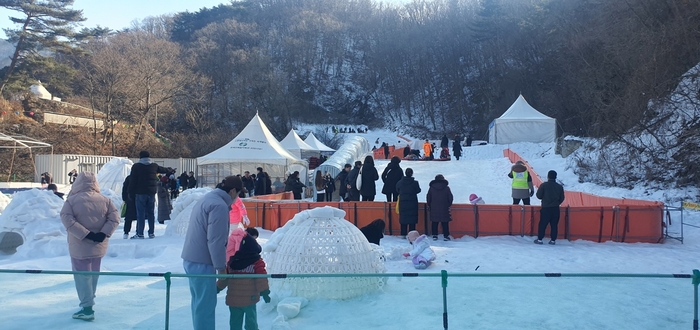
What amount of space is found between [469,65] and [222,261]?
7411 centimetres

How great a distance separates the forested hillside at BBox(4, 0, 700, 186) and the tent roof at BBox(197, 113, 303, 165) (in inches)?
548

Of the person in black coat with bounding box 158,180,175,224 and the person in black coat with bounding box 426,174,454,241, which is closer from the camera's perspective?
the person in black coat with bounding box 426,174,454,241

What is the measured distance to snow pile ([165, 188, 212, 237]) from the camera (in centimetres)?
1061

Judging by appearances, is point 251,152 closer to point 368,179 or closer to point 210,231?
point 368,179

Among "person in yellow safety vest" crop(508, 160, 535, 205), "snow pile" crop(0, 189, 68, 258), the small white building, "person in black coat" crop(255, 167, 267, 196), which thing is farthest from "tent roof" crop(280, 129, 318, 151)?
"snow pile" crop(0, 189, 68, 258)

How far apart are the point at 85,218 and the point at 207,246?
1798mm

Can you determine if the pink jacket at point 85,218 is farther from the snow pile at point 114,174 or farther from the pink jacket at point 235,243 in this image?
the snow pile at point 114,174

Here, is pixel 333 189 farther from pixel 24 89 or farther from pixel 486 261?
pixel 24 89

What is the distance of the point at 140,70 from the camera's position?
1686 inches

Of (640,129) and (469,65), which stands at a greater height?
(469,65)

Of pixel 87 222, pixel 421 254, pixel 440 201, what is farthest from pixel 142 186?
pixel 440 201

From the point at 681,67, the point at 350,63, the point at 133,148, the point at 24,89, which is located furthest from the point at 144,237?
the point at 350,63

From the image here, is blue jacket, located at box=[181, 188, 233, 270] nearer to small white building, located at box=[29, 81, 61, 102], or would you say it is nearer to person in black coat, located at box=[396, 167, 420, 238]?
person in black coat, located at box=[396, 167, 420, 238]

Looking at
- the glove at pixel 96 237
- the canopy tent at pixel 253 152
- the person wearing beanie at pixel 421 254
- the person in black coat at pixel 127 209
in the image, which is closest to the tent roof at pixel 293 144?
the canopy tent at pixel 253 152
